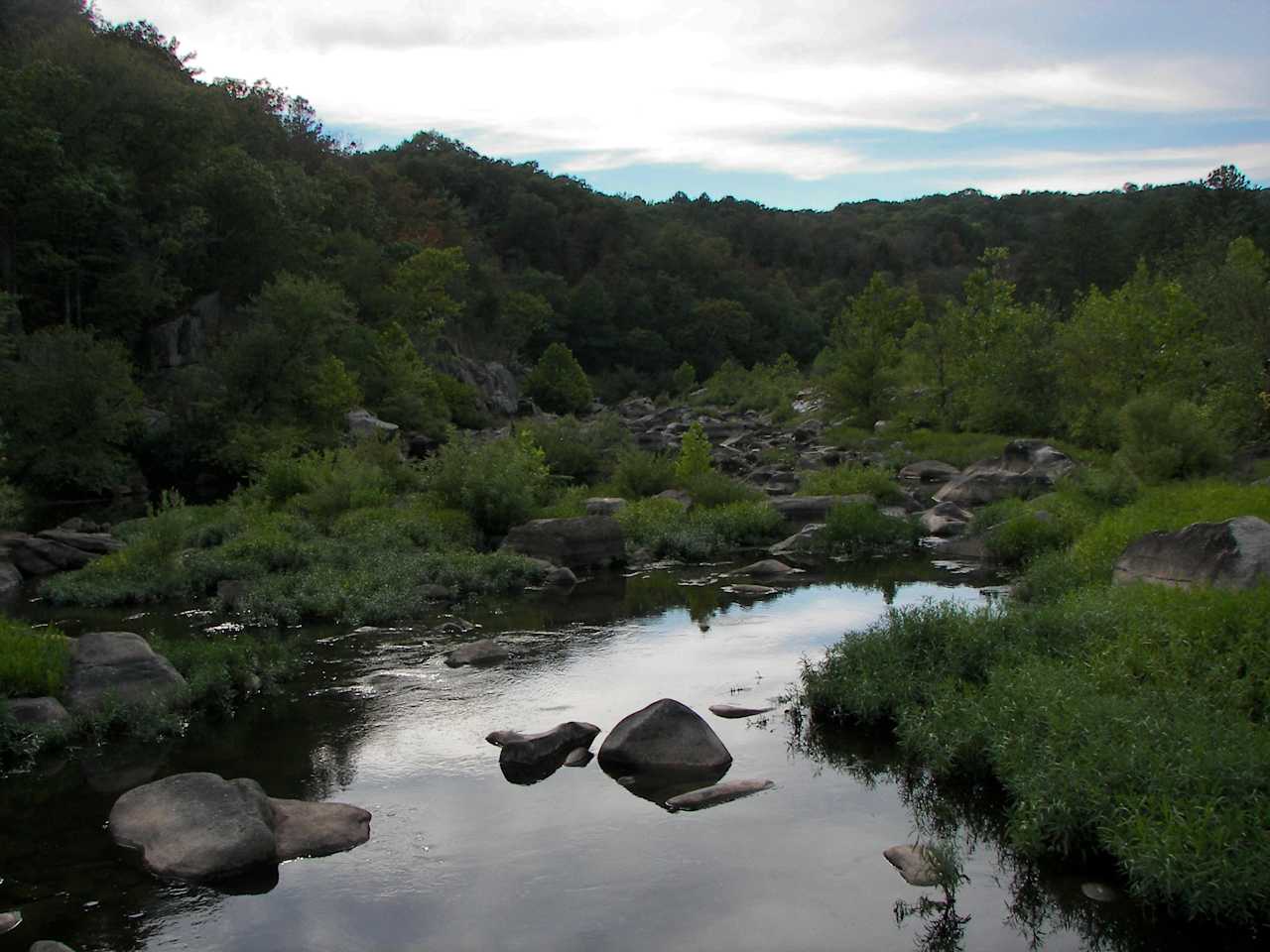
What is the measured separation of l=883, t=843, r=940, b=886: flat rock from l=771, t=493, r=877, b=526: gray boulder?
1752 cm

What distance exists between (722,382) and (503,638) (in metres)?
57.4

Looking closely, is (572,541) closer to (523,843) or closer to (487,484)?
(487,484)

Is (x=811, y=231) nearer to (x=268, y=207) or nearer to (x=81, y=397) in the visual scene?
(x=268, y=207)

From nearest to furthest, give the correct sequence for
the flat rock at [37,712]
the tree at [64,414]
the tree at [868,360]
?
the flat rock at [37,712]
the tree at [64,414]
the tree at [868,360]

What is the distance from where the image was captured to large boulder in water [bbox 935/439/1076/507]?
27.8 meters

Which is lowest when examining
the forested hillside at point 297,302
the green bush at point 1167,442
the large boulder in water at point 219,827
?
the large boulder in water at point 219,827

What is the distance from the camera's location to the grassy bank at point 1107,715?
8266 millimetres

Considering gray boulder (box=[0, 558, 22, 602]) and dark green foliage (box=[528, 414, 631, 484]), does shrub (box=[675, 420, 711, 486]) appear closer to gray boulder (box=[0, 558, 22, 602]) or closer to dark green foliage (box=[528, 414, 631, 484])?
dark green foliage (box=[528, 414, 631, 484])

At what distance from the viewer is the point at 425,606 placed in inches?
759

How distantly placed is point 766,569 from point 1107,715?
39.6ft

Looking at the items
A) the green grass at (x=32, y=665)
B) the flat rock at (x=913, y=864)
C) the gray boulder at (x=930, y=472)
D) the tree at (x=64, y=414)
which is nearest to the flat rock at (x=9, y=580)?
the green grass at (x=32, y=665)

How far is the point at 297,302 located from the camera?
137ft

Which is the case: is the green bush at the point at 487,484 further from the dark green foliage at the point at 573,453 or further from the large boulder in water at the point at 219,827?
the large boulder in water at the point at 219,827

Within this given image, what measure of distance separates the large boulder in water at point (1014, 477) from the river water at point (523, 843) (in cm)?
1377
